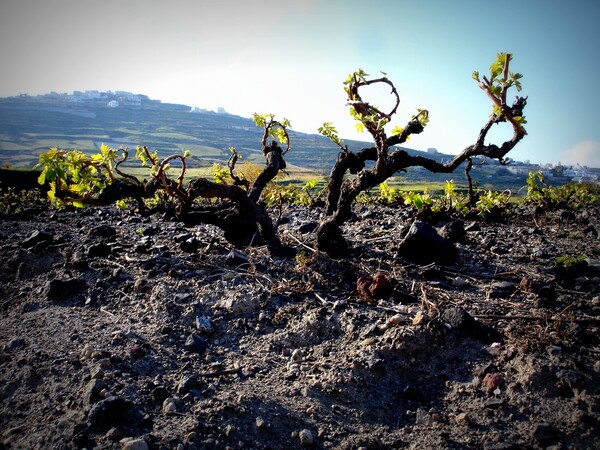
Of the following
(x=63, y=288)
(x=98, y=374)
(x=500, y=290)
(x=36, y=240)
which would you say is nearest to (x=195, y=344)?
(x=98, y=374)

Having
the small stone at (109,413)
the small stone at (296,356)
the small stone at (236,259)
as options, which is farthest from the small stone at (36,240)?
the small stone at (296,356)

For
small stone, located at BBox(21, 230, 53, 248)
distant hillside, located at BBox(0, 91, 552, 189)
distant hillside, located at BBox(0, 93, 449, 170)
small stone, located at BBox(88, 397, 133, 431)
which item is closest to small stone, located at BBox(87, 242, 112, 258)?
small stone, located at BBox(21, 230, 53, 248)

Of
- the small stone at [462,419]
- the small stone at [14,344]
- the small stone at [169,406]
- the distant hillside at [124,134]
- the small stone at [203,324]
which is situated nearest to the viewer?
the small stone at [462,419]

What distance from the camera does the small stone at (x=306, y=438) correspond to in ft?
9.66

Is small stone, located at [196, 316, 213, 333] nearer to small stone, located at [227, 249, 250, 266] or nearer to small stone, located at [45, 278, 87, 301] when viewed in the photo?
small stone, located at [227, 249, 250, 266]

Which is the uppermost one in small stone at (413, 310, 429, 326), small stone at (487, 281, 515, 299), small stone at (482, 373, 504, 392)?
small stone at (487, 281, 515, 299)

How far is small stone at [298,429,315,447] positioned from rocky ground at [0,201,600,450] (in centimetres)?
1

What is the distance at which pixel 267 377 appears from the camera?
3.72 m

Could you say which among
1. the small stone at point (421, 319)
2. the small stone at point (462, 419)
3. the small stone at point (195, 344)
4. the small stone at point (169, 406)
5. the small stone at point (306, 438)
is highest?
the small stone at point (421, 319)

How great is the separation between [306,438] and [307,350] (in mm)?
1183

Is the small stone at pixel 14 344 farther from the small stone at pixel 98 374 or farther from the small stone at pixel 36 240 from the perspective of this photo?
the small stone at pixel 36 240

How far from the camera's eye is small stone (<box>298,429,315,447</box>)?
2.94m

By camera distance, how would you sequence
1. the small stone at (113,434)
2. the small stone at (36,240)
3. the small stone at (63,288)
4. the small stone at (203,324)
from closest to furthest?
the small stone at (113,434) < the small stone at (203,324) < the small stone at (63,288) < the small stone at (36,240)

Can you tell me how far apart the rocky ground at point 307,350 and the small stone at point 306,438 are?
0.04ft
